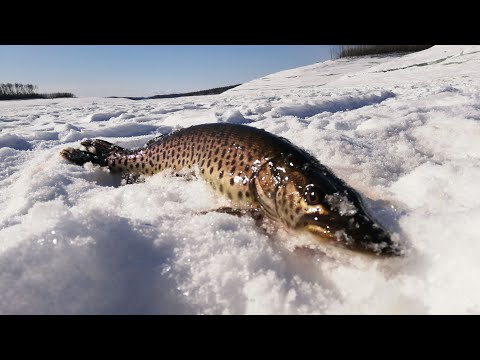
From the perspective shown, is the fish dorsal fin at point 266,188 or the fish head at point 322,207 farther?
the fish dorsal fin at point 266,188

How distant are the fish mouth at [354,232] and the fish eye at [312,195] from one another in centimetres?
8

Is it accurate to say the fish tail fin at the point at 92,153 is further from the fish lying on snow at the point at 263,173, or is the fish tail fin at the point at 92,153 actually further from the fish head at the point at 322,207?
the fish head at the point at 322,207

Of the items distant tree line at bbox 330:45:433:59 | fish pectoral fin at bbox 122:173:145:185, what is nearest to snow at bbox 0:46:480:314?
fish pectoral fin at bbox 122:173:145:185

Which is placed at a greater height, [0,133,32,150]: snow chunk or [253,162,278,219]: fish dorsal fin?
[0,133,32,150]: snow chunk

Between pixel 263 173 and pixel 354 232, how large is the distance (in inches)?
30.8

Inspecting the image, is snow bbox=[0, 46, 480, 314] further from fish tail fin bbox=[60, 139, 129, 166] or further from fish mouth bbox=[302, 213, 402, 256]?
fish tail fin bbox=[60, 139, 129, 166]

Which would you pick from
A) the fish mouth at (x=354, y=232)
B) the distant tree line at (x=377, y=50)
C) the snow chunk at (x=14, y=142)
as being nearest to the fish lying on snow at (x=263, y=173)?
the fish mouth at (x=354, y=232)

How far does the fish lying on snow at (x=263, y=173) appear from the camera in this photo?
5.44ft

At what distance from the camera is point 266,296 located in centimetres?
134

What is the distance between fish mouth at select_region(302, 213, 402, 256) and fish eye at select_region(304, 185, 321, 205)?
78 millimetres

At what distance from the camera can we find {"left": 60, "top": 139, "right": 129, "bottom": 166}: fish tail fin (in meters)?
3.34

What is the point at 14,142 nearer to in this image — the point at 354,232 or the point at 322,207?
the point at 322,207

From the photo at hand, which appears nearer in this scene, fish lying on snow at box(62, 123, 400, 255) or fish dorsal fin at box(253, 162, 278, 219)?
fish lying on snow at box(62, 123, 400, 255)
